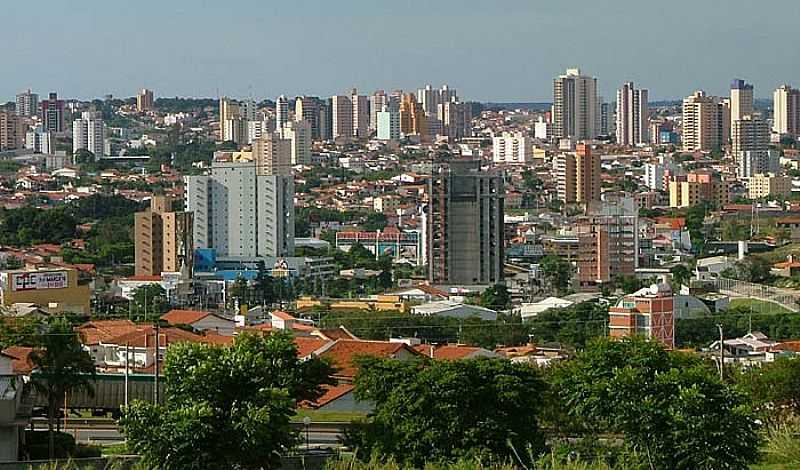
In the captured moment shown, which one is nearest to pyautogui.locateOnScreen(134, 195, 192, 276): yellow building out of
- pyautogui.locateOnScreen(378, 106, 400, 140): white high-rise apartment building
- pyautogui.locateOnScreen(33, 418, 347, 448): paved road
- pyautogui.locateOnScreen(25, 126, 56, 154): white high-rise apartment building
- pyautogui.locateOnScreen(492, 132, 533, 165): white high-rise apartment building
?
pyautogui.locateOnScreen(33, 418, 347, 448): paved road

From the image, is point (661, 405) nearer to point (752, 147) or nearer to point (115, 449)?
point (115, 449)

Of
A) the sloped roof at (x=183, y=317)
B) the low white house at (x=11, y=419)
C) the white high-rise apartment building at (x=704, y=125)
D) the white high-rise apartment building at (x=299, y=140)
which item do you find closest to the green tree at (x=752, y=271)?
the sloped roof at (x=183, y=317)

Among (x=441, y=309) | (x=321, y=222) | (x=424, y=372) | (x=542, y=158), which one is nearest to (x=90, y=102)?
(x=542, y=158)

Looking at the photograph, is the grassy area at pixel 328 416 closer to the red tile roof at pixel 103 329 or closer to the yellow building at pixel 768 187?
the red tile roof at pixel 103 329

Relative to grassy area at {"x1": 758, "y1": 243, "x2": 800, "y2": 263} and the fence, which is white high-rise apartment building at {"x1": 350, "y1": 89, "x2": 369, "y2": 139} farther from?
the fence

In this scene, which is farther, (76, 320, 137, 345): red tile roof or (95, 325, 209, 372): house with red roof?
(76, 320, 137, 345): red tile roof

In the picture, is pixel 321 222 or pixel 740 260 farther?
pixel 321 222

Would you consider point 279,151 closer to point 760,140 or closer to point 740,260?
point 760,140
